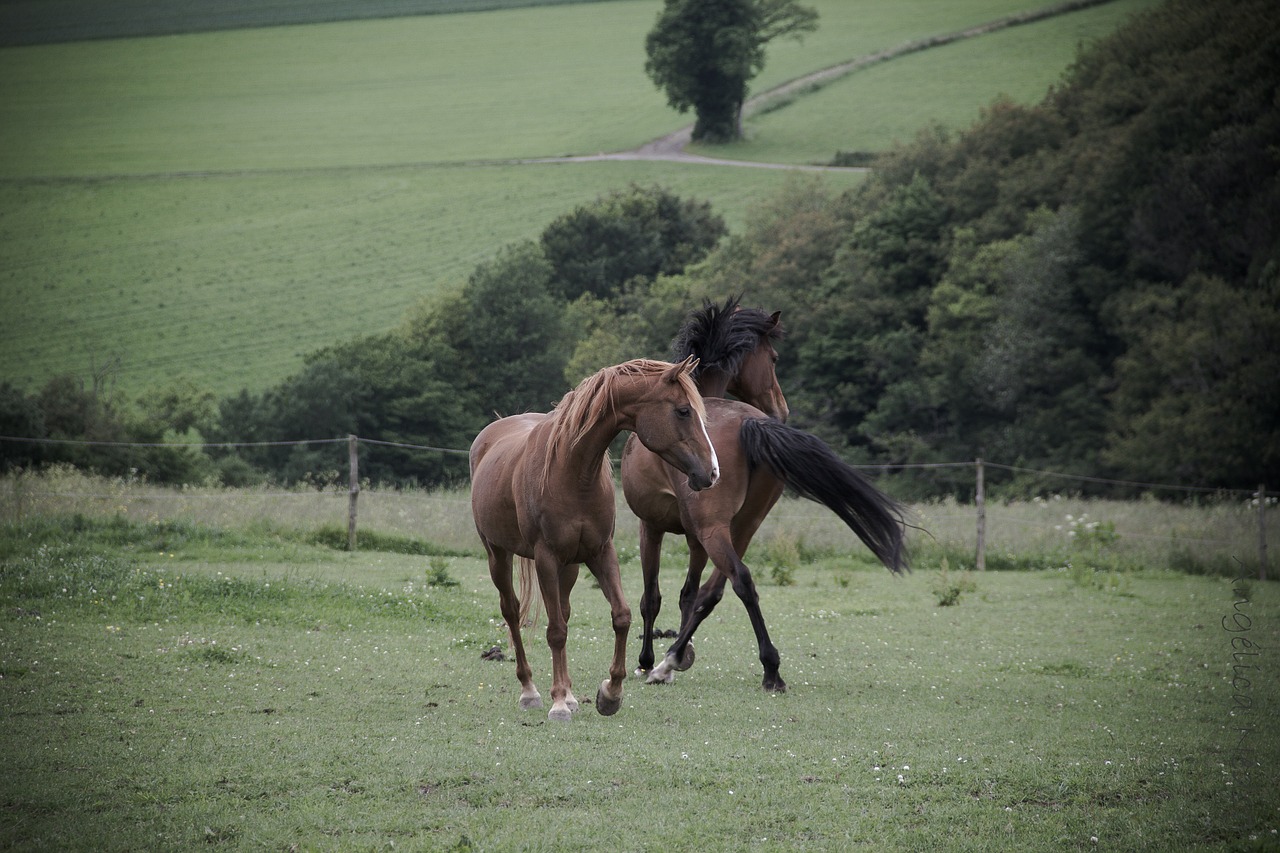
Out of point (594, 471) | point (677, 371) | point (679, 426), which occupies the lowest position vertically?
point (594, 471)

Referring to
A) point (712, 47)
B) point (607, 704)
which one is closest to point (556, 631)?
point (607, 704)

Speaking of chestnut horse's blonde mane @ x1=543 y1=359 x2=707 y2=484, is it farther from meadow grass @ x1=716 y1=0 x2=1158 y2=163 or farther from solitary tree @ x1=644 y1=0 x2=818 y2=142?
solitary tree @ x1=644 y1=0 x2=818 y2=142

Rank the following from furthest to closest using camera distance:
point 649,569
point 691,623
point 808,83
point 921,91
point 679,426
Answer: point 808,83, point 921,91, point 649,569, point 691,623, point 679,426

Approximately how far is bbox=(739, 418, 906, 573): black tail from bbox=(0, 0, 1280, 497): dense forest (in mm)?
18844

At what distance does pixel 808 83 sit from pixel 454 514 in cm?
6217

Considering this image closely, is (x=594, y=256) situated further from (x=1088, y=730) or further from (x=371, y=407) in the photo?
(x=1088, y=730)

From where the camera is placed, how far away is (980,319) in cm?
3978

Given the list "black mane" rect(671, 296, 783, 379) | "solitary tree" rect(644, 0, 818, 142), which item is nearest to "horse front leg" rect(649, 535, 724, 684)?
"black mane" rect(671, 296, 783, 379)

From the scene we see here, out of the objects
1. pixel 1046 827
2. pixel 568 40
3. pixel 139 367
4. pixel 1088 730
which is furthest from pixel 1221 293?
pixel 568 40

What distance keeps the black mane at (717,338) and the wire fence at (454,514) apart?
22.7 feet

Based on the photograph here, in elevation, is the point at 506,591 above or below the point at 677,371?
below

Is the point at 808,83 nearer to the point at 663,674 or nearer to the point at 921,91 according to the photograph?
the point at 921,91

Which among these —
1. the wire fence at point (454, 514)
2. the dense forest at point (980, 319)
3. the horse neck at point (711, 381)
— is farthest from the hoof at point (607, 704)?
the dense forest at point (980, 319)

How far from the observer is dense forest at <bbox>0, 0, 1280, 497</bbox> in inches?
1244
